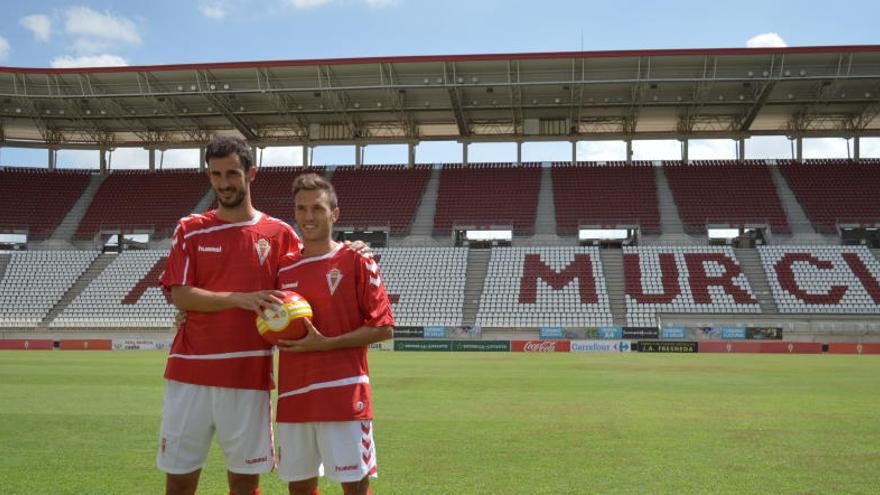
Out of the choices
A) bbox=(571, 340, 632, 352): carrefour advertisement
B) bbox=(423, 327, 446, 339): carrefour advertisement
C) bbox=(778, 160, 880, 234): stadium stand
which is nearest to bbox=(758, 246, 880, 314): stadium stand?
bbox=(778, 160, 880, 234): stadium stand

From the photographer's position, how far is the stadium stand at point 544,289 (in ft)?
115

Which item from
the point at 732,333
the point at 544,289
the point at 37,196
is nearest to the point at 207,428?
the point at 732,333

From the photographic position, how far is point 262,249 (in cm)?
452

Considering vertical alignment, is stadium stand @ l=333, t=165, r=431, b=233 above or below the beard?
above

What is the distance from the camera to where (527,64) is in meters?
38.9

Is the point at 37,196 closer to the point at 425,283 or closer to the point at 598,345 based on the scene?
the point at 425,283

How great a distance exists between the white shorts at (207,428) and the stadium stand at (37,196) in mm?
46678

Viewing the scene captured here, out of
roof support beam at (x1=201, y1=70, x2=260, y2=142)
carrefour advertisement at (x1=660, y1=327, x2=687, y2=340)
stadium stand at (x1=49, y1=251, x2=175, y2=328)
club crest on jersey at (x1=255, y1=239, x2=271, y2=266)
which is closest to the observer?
club crest on jersey at (x1=255, y1=239, x2=271, y2=266)

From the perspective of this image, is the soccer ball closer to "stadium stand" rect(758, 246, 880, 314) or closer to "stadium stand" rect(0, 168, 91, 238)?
"stadium stand" rect(758, 246, 880, 314)

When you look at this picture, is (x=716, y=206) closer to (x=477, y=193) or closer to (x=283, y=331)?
(x=477, y=193)

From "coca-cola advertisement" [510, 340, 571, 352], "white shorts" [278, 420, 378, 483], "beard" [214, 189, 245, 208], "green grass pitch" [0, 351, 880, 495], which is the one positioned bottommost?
"coca-cola advertisement" [510, 340, 571, 352]

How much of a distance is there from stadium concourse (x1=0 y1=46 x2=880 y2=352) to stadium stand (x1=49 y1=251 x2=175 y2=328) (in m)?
0.13

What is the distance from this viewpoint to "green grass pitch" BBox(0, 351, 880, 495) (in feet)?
21.6

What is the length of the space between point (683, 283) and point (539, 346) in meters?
9.15
